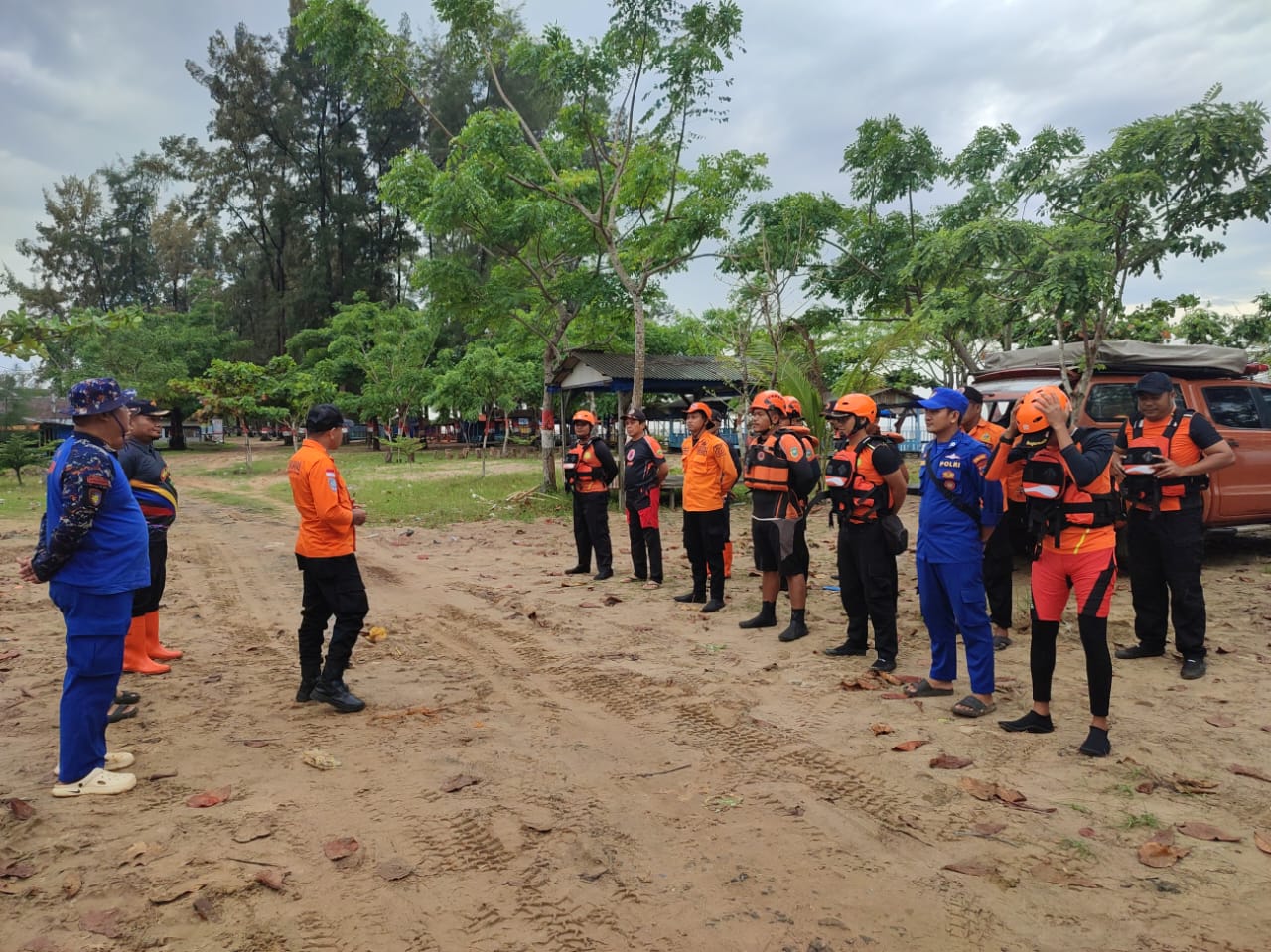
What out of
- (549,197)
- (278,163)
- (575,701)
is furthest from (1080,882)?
(278,163)

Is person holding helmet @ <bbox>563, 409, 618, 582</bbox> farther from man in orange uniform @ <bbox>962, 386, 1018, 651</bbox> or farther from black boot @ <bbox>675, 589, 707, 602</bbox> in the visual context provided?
man in orange uniform @ <bbox>962, 386, 1018, 651</bbox>

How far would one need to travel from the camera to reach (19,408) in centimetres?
2441

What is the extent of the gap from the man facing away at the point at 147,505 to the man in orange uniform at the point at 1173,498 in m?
6.79

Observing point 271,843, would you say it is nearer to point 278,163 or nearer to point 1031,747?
point 1031,747

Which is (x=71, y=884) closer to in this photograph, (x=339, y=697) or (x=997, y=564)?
(x=339, y=697)

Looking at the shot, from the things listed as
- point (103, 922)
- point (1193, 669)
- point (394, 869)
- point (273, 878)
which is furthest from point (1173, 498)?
point (103, 922)

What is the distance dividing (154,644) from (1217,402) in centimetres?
1013

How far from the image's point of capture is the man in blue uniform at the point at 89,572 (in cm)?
372

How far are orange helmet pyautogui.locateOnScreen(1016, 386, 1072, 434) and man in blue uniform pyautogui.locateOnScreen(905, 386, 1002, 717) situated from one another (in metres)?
0.54

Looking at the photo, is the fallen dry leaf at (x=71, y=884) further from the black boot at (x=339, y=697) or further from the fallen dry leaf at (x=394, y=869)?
the black boot at (x=339, y=697)

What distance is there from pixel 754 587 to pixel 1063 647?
3213mm

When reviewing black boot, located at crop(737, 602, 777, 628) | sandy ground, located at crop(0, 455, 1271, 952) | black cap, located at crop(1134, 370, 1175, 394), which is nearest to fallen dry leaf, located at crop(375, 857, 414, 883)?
sandy ground, located at crop(0, 455, 1271, 952)

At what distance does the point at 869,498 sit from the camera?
18.5 ft

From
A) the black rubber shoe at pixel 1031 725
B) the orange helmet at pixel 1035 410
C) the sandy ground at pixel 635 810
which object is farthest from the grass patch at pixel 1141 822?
the orange helmet at pixel 1035 410
